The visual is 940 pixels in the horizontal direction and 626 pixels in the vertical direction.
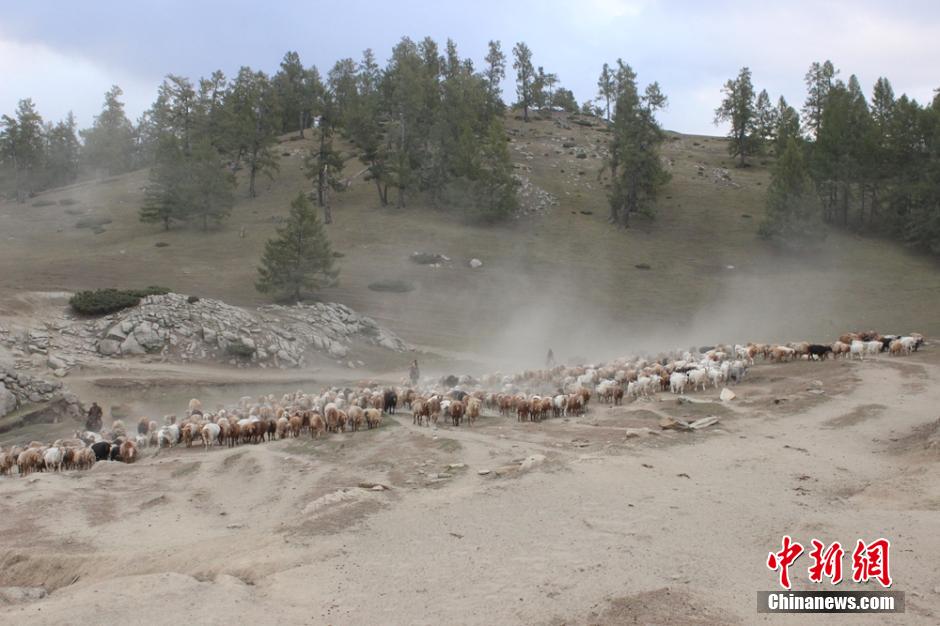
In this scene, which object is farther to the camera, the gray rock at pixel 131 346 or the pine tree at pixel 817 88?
the pine tree at pixel 817 88

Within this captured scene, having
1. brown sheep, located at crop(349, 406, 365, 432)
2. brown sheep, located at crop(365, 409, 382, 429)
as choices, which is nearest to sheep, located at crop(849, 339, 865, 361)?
brown sheep, located at crop(365, 409, 382, 429)

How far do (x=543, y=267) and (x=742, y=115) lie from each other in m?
51.3

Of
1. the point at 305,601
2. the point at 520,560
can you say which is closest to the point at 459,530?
the point at 520,560

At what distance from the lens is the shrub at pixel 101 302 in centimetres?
3675

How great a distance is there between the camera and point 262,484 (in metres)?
15.7

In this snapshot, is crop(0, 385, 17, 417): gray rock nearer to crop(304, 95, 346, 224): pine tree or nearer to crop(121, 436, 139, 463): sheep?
crop(121, 436, 139, 463): sheep

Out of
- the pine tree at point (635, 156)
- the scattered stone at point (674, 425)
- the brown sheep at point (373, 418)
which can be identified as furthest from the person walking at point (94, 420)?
the pine tree at point (635, 156)

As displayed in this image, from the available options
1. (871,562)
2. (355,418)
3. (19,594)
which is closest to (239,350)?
(355,418)

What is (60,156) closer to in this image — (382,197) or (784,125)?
(382,197)

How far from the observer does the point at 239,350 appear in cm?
3609

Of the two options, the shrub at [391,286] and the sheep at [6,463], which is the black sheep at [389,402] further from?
the shrub at [391,286]

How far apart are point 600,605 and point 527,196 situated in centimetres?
7444

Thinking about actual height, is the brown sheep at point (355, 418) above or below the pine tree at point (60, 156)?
below

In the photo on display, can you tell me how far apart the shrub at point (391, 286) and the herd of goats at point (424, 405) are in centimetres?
2537
